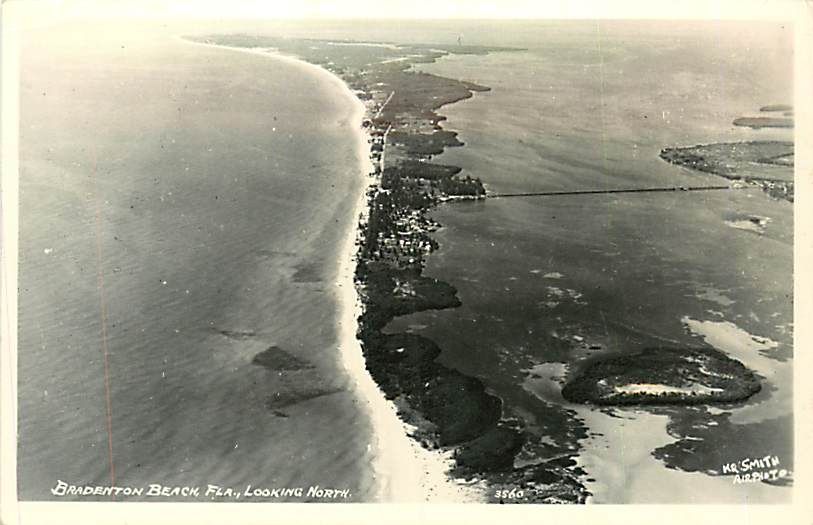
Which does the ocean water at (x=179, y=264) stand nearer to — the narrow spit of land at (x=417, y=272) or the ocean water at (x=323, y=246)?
the ocean water at (x=323, y=246)

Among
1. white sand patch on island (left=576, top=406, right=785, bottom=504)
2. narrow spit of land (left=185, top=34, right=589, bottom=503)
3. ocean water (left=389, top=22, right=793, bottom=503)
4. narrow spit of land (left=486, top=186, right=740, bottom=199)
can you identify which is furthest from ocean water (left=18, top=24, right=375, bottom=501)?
white sand patch on island (left=576, top=406, right=785, bottom=504)

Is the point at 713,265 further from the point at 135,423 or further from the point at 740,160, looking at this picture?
the point at 135,423

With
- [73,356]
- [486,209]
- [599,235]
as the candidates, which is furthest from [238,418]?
[599,235]

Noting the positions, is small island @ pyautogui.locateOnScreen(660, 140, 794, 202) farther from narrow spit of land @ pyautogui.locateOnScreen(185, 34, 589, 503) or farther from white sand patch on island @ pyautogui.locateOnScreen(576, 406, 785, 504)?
white sand patch on island @ pyautogui.locateOnScreen(576, 406, 785, 504)

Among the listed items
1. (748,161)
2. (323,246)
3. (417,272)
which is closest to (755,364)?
(748,161)

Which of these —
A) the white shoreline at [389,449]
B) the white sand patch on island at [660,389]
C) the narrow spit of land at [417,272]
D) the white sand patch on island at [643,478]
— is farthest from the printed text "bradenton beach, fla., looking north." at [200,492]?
the white sand patch on island at [660,389]
